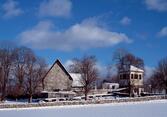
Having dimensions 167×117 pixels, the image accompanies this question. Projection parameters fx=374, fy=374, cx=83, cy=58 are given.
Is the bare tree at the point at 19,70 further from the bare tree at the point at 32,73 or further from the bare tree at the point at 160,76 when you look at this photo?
the bare tree at the point at 160,76

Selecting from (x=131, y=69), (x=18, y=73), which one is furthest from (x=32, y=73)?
(x=131, y=69)

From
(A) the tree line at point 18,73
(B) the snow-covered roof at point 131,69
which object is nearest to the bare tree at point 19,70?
(A) the tree line at point 18,73

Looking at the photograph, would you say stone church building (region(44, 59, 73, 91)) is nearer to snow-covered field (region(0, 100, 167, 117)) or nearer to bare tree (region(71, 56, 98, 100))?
bare tree (region(71, 56, 98, 100))

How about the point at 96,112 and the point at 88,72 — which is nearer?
the point at 96,112

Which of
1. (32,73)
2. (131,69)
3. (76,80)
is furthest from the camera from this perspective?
(131,69)

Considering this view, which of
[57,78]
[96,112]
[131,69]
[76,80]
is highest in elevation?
[131,69]

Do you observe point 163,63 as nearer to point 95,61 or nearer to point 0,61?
point 95,61

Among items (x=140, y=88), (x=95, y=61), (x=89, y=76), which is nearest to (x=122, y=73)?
(x=140, y=88)

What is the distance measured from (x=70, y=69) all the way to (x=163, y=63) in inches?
913

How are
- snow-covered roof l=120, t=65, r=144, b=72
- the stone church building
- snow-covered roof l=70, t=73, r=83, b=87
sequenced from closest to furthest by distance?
the stone church building → snow-covered roof l=70, t=73, r=83, b=87 → snow-covered roof l=120, t=65, r=144, b=72

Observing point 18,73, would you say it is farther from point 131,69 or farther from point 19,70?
point 131,69

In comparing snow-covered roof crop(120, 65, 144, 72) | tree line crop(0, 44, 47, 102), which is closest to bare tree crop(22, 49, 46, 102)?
tree line crop(0, 44, 47, 102)

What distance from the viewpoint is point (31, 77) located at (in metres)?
64.6

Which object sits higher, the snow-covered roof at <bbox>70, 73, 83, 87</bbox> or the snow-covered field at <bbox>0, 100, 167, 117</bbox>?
the snow-covered roof at <bbox>70, 73, 83, 87</bbox>
